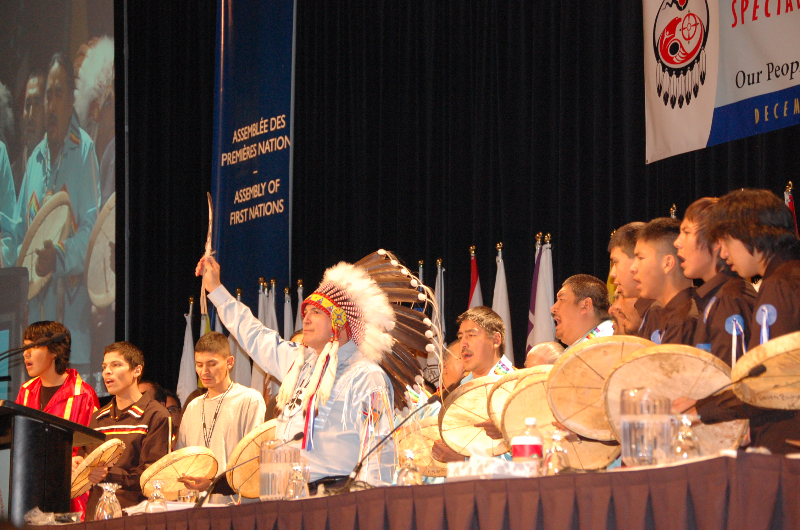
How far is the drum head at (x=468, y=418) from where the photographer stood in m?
3.07

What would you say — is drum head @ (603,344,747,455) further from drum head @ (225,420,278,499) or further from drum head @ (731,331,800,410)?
drum head @ (225,420,278,499)

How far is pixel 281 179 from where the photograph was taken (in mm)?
7340

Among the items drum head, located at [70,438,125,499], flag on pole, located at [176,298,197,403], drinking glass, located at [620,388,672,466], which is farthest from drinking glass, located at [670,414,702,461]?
flag on pole, located at [176,298,197,403]

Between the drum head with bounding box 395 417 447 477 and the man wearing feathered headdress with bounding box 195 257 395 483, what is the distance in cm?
14

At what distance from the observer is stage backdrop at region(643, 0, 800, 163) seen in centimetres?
516

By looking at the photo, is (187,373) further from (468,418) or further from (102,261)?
(468,418)

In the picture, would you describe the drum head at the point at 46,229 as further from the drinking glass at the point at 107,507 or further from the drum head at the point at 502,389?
the drum head at the point at 502,389

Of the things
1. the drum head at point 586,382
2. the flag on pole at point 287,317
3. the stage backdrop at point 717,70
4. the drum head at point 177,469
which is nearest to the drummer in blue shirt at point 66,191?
the flag on pole at point 287,317

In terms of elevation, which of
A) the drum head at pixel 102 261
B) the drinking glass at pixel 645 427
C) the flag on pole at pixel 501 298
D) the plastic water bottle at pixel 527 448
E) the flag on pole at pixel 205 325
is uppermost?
the drum head at pixel 102 261

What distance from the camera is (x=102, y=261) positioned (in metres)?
9.00

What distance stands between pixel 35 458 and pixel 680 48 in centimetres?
467

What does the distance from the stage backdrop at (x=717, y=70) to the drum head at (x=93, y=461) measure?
3909mm

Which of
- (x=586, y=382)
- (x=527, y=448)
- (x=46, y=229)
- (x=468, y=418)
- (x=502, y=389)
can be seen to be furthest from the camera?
(x=46, y=229)

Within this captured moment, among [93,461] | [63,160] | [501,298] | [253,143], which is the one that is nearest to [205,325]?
[253,143]
